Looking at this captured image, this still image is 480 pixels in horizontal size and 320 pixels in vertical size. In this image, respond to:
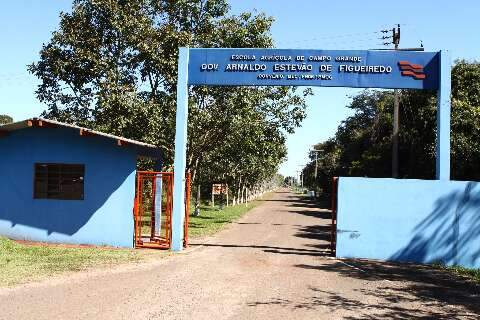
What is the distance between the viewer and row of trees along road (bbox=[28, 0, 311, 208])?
2170 cm

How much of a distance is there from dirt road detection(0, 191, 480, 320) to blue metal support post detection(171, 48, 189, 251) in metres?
0.83

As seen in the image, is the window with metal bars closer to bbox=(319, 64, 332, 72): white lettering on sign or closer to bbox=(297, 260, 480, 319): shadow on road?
bbox=(297, 260, 480, 319): shadow on road

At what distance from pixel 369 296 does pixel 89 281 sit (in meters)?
5.49

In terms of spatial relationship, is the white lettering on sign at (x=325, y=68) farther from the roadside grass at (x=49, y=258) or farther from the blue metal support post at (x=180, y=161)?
the roadside grass at (x=49, y=258)

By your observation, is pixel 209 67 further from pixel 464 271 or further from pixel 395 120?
pixel 395 120

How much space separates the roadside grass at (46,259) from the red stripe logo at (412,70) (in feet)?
29.0

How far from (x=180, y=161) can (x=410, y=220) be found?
260 inches

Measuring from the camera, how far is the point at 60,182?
1551 centimetres

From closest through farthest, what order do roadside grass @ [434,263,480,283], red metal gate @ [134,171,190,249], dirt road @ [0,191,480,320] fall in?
dirt road @ [0,191,480,320]
roadside grass @ [434,263,480,283]
red metal gate @ [134,171,190,249]

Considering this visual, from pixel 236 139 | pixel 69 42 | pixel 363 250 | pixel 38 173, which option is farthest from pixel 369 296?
pixel 69 42

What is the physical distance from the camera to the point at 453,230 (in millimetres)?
13617

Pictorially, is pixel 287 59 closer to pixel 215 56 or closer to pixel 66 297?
pixel 215 56

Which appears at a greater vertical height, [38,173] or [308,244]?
[38,173]

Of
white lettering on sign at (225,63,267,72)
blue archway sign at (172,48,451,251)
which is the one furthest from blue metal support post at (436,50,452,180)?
white lettering on sign at (225,63,267,72)
